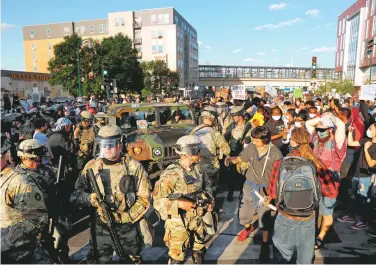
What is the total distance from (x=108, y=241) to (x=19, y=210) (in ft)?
2.97

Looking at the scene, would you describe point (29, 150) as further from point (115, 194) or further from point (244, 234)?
point (244, 234)

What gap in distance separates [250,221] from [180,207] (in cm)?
179

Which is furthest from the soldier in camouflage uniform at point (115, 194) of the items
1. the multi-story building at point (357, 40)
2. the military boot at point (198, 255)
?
the multi-story building at point (357, 40)

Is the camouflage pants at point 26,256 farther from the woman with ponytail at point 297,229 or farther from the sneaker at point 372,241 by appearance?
the sneaker at point 372,241

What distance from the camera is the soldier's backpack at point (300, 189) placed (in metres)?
2.91

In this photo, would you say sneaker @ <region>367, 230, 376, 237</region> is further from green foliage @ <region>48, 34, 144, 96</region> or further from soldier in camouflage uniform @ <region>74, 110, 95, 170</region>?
green foliage @ <region>48, 34, 144, 96</region>

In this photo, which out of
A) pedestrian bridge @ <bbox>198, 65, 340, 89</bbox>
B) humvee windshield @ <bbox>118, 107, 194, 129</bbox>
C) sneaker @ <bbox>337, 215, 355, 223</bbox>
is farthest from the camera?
pedestrian bridge @ <bbox>198, 65, 340, 89</bbox>

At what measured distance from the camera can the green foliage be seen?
114 feet

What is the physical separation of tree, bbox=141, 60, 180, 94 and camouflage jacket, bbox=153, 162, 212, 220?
45.4 metres

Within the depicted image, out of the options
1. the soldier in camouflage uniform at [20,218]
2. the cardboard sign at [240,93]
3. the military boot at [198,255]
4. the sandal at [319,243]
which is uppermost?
the cardboard sign at [240,93]

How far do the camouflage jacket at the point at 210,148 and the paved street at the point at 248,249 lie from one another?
3.50ft

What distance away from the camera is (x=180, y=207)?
3053 millimetres

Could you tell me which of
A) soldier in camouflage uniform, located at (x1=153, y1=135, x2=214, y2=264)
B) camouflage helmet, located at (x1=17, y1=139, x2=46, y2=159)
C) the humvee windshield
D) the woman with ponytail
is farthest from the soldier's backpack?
the humvee windshield

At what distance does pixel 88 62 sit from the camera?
35781 millimetres
